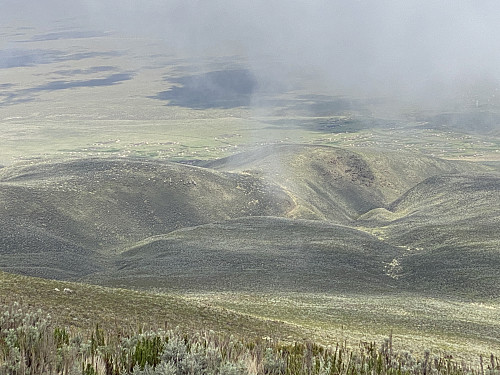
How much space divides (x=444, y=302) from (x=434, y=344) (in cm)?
1538

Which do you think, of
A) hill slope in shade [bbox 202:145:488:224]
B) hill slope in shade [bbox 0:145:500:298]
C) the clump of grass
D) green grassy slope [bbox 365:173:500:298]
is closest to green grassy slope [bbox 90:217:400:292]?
hill slope in shade [bbox 0:145:500:298]

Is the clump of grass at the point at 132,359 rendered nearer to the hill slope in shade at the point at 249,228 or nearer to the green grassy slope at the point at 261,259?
the green grassy slope at the point at 261,259

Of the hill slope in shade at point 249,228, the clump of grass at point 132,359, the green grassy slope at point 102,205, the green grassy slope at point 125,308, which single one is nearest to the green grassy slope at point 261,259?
the hill slope in shade at point 249,228

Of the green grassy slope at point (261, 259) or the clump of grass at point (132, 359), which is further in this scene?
the green grassy slope at point (261, 259)

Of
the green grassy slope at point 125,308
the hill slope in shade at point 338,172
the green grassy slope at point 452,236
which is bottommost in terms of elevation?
A: the hill slope in shade at point 338,172

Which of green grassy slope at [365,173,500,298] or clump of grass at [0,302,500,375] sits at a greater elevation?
clump of grass at [0,302,500,375]

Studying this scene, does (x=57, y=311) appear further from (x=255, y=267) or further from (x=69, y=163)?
(x=69, y=163)

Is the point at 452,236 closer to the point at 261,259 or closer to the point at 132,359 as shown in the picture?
the point at 261,259

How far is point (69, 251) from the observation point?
201 feet

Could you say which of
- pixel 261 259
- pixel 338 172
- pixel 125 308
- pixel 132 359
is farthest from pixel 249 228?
pixel 338 172

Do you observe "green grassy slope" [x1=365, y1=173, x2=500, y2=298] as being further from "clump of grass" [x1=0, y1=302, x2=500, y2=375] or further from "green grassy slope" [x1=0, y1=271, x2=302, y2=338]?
"clump of grass" [x1=0, y1=302, x2=500, y2=375]

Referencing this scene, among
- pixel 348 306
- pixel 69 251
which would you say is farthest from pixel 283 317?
pixel 69 251

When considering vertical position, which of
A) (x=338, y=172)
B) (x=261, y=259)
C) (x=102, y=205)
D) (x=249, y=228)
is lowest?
(x=338, y=172)

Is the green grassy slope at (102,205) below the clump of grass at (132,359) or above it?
below
